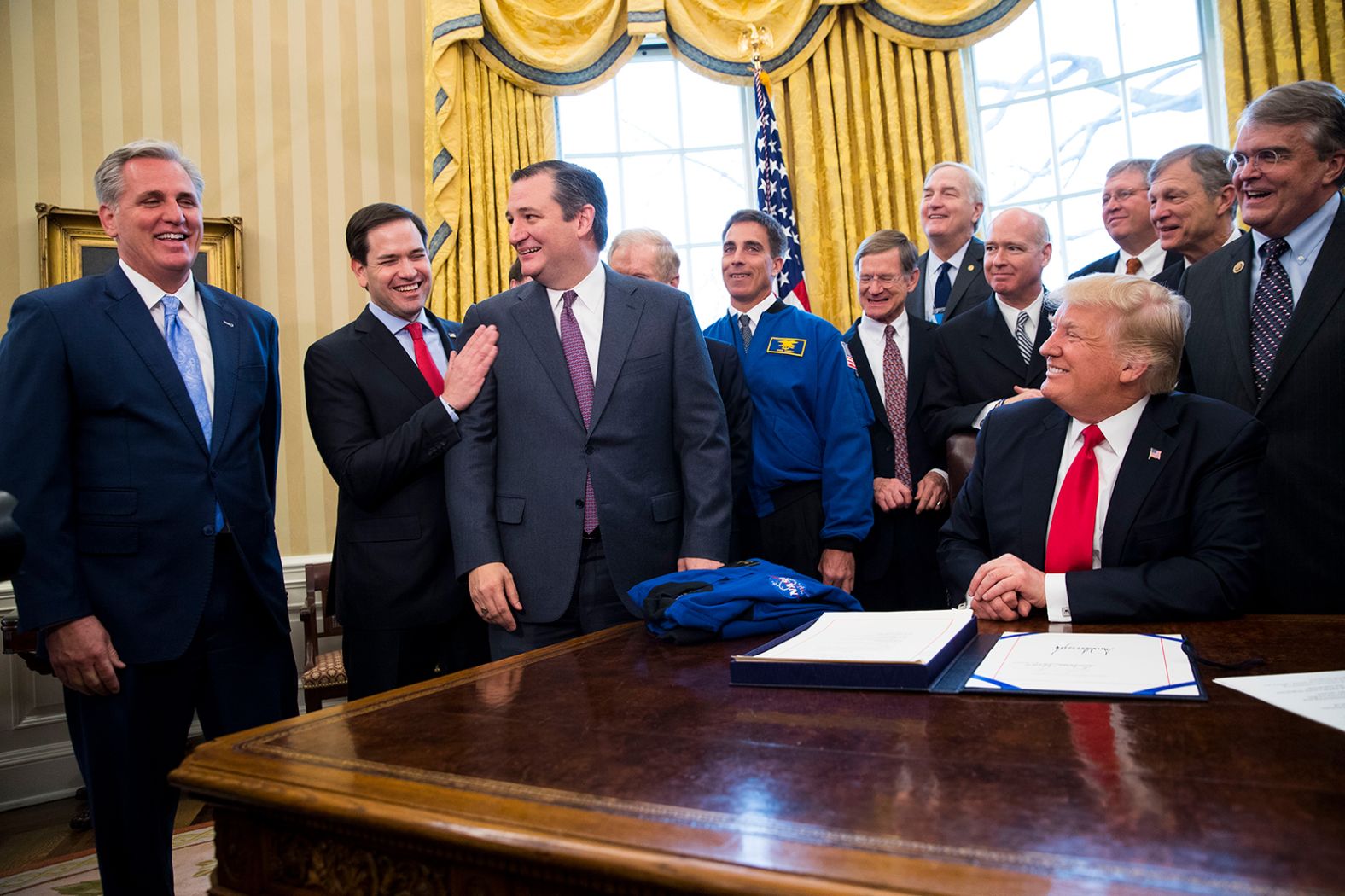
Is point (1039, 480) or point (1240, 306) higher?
point (1240, 306)

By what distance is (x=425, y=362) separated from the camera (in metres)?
2.64

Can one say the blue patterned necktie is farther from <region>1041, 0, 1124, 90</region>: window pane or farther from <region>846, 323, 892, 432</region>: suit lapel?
<region>1041, 0, 1124, 90</region>: window pane

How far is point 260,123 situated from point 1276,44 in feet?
16.6

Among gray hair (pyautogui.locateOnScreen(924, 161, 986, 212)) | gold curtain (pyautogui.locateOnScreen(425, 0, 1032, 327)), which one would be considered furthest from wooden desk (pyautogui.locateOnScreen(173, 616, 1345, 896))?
gold curtain (pyautogui.locateOnScreen(425, 0, 1032, 327))

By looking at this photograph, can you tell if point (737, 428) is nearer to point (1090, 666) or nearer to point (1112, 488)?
point (1112, 488)

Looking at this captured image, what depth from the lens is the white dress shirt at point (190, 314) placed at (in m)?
2.24

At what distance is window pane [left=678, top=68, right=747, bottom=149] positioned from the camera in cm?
575

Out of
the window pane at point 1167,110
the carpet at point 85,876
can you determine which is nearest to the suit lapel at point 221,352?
the carpet at point 85,876

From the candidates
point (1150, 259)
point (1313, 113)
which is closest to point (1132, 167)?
point (1150, 259)

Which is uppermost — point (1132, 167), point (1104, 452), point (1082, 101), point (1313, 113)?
point (1082, 101)

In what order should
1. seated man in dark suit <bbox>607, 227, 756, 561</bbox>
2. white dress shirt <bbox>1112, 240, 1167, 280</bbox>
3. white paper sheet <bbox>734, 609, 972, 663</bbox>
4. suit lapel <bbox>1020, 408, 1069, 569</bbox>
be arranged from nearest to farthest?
white paper sheet <bbox>734, 609, 972, 663</bbox> → suit lapel <bbox>1020, 408, 1069, 569</bbox> → seated man in dark suit <bbox>607, 227, 756, 561</bbox> → white dress shirt <bbox>1112, 240, 1167, 280</bbox>

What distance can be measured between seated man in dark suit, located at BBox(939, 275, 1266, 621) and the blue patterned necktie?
5.70ft

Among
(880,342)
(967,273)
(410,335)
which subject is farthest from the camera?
(967,273)

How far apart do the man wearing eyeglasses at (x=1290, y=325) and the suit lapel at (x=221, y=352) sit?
2371 millimetres
